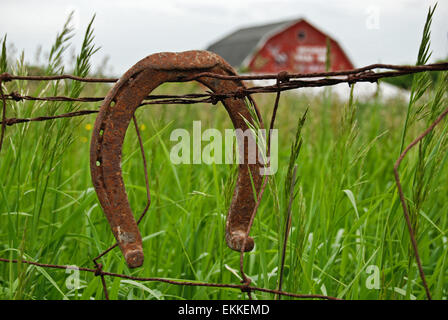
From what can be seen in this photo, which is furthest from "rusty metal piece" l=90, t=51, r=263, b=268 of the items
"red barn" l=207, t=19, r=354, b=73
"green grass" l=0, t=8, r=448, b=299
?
"red barn" l=207, t=19, r=354, b=73

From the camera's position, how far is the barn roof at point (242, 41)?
78.9ft

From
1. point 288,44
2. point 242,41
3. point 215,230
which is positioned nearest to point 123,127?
point 215,230

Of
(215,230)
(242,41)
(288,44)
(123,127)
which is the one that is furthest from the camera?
(242,41)

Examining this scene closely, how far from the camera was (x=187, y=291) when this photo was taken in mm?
1640

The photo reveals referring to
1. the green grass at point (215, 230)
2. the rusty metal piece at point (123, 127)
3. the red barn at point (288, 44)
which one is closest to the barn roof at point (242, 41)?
the red barn at point (288, 44)

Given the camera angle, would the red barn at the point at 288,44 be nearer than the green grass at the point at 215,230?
No

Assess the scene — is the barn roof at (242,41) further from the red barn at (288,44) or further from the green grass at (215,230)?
the green grass at (215,230)

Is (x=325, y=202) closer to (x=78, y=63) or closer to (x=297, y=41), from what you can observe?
(x=78, y=63)

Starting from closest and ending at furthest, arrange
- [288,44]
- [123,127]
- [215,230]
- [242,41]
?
[123,127] < [215,230] < [288,44] < [242,41]

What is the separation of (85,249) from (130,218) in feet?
3.71

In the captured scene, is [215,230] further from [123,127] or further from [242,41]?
[242,41]

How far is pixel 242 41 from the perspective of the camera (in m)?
26.4

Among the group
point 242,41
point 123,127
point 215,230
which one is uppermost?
point 242,41
